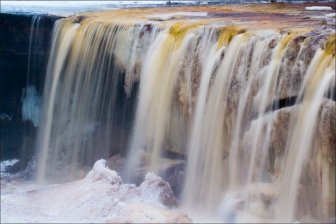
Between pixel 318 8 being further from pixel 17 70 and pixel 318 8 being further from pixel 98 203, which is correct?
pixel 98 203

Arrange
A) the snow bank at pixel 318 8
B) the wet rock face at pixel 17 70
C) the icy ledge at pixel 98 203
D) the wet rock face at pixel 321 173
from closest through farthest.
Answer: the wet rock face at pixel 321 173 < the icy ledge at pixel 98 203 < the wet rock face at pixel 17 70 < the snow bank at pixel 318 8

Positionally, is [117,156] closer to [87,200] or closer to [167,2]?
[87,200]

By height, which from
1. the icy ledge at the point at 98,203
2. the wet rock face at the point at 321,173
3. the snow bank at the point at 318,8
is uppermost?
the snow bank at the point at 318,8

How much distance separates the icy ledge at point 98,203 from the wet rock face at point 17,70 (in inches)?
112

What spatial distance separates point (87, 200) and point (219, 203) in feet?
5.83

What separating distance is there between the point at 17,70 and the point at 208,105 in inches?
176

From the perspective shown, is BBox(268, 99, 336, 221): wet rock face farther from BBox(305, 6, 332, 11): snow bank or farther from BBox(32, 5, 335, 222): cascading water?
BBox(305, 6, 332, 11): snow bank

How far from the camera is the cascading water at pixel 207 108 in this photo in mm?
6758

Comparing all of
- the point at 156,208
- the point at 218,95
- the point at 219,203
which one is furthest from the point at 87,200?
the point at 218,95

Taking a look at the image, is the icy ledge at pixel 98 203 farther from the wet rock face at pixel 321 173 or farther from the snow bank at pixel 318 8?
the snow bank at pixel 318 8

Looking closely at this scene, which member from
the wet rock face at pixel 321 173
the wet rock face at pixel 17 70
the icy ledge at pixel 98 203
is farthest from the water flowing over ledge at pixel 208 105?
the icy ledge at pixel 98 203

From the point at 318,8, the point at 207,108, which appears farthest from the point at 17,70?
the point at 318,8

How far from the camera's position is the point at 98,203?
23.4 ft

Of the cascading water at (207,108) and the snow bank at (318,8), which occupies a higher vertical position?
the snow bank at (318,8)
